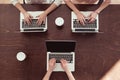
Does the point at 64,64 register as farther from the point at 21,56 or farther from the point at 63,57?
the point at 21,56

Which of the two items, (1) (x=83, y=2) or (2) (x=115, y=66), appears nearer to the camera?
(2) (x=115, y=66)

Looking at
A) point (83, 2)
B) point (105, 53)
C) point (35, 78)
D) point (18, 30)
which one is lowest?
point (35, 78)

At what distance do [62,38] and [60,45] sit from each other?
0.14 meters

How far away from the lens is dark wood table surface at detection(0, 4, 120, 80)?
200 centimetres

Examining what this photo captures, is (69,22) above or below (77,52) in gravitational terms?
above

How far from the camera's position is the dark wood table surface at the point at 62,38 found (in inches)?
78.9

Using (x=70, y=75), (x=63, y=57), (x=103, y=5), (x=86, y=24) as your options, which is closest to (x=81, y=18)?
(x=86, y=24)

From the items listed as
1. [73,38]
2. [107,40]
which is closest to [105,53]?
[107,40]

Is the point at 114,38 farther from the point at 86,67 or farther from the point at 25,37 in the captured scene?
the point at 25,37

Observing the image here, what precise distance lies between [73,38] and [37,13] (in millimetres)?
314

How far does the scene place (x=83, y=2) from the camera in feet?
7.07

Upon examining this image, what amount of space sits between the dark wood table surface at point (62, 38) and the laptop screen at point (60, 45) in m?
0.08

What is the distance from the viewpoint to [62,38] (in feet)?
6.70

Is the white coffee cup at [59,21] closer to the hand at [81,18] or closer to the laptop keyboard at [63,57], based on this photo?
the hand at [81,18]
